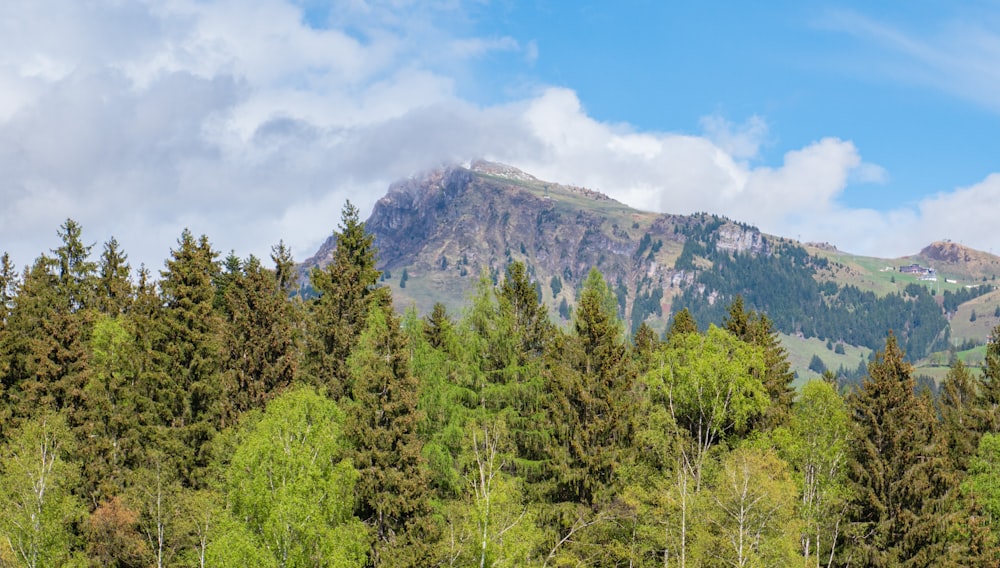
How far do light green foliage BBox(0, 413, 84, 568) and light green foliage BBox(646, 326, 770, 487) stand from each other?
4105cm

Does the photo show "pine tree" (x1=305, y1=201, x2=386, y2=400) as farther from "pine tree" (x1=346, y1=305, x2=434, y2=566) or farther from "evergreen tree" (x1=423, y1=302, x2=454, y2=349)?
"pine tree" (x1=346, y1=305, x2=434, y2=566)

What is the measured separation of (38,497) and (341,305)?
2491 centimetres

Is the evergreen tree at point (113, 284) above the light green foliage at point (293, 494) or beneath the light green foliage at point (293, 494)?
above

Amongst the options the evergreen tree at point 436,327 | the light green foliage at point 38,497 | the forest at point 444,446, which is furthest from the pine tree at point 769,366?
the light green foliage at point 38,497

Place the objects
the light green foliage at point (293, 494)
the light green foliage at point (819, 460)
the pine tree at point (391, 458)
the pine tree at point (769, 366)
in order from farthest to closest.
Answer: the pine tree at point (769, 366) → the light green foliage at point (819, 460) → the pine tree at point (391, 458) → the light green foliage at point (293, 494)

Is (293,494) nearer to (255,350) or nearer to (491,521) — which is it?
(491,521)

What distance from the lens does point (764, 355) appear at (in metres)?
67.6

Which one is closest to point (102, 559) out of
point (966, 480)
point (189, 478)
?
point (189, 478)

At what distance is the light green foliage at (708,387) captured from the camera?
59.1m

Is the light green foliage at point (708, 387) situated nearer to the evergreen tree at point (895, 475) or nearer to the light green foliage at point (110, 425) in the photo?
the evergreen tree at point (895, 475)

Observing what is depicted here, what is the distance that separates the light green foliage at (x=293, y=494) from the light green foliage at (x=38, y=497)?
38.8 ft

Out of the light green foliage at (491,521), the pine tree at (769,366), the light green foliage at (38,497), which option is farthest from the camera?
the pine tree at (769,366)

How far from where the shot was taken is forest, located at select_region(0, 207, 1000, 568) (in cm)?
4931

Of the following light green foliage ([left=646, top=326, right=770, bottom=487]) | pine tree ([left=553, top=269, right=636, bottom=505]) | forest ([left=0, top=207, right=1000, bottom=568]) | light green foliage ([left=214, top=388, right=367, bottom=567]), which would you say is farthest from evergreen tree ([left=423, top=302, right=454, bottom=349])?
light green foliage ([left=646, top=326, right=770, bottom=487])
